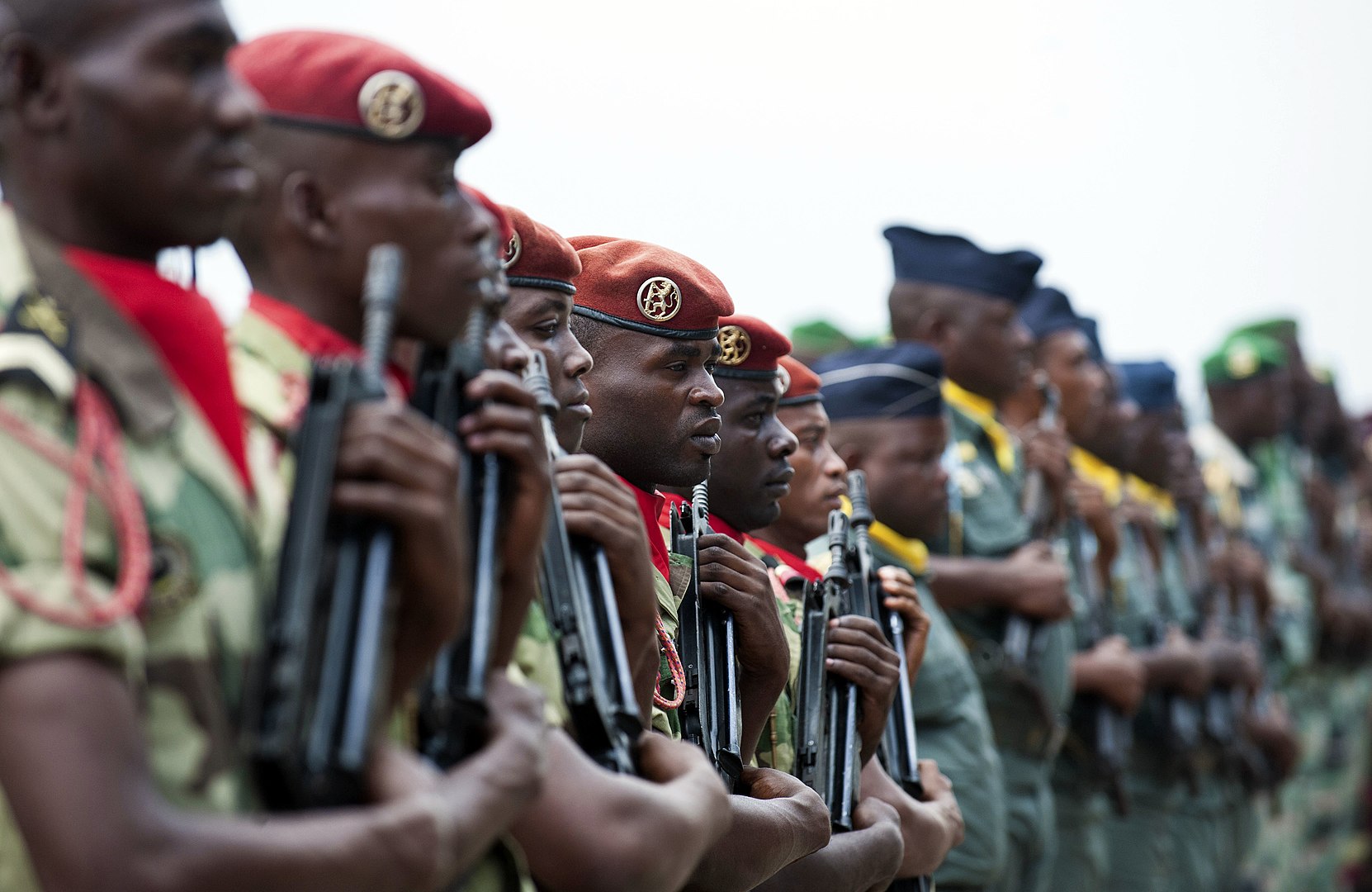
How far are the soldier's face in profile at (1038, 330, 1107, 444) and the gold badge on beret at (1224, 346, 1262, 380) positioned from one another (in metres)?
4.73

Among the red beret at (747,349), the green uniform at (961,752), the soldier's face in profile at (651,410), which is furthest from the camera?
the green uniform at (961,752)

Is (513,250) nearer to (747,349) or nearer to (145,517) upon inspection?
(747,349)

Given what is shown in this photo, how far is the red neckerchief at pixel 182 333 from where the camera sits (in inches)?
91.4

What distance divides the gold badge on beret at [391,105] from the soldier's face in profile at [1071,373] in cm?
815

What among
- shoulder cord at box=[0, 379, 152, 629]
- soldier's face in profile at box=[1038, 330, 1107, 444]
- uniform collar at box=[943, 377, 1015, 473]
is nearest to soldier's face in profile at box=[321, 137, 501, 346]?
shoulder cord at box=[0, 379, 152, 629]

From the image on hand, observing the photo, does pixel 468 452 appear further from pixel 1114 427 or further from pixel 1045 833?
pixel 1114 427

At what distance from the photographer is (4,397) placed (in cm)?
211

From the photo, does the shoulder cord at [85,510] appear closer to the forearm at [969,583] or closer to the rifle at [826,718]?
the rifle at [826,718]

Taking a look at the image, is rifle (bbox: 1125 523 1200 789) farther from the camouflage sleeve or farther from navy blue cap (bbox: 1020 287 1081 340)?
the camouflage sleeve

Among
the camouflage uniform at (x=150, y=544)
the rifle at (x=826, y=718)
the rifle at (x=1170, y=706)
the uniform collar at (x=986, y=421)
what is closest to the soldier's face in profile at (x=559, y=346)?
the rifle at (x=826, y=718)

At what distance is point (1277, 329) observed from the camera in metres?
16.5

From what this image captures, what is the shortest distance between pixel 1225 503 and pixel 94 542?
12.7m

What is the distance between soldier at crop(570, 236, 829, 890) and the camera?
415cm

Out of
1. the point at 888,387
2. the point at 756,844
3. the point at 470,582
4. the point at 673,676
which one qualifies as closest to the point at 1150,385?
the point at 888,387
